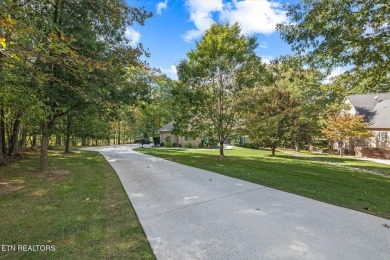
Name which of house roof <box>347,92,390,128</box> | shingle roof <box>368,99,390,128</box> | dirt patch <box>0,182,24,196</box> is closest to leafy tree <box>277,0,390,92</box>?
dirt patch <box>0,182,24,196</box>

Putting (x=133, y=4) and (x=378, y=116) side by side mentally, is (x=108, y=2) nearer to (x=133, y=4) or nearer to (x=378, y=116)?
(x=133, y=4)

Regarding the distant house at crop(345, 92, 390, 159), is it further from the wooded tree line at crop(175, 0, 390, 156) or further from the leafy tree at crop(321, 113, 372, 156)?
the wooded tree line at crop(175, 0, 390, 156)

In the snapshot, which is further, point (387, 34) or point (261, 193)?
point (387, 34)

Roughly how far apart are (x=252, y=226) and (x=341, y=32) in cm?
707

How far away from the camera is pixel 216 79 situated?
1384 cm

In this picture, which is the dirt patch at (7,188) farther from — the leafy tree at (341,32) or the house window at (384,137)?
the house window at (384,137)

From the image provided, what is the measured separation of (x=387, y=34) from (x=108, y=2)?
9.08 metres

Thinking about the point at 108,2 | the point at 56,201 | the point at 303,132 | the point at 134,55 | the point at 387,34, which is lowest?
the point at 56,201

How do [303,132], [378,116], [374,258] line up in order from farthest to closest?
[303,132]
[378,116]
[374,258]

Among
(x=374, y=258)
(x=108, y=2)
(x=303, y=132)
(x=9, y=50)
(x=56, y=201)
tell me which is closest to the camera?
(x=374, y=258)

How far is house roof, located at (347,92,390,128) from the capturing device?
21.5 m

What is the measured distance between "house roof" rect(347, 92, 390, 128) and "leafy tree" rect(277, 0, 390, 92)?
17911mm

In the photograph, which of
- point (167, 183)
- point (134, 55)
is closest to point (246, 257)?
point (167, 183)

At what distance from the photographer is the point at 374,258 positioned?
2.69 m
